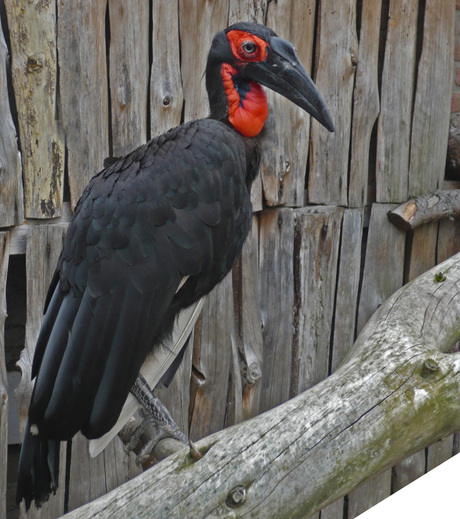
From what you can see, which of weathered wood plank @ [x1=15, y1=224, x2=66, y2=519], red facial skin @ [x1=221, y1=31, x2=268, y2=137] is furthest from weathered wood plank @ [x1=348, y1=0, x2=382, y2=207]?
weathered wood plank @ [x1=15, y1=224, x2=66, y2=519]

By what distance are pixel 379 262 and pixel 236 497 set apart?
1.69 meters

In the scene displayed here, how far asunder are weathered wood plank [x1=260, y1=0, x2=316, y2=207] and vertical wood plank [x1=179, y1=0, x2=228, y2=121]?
0.25 meters

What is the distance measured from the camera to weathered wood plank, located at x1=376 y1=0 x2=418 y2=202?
8.66 ft

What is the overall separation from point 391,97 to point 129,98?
1.13 meters

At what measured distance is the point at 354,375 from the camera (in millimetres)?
1425

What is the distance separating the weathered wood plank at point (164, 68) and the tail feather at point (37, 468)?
39.4 inches

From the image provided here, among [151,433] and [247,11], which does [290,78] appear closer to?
[247,11]

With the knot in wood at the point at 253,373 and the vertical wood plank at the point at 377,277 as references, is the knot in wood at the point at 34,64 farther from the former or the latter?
the vertical wood plank at the point at 377,277

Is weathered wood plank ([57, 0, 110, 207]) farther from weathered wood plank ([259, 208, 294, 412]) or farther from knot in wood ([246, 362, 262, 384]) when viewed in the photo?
knot in wood ([246, 362, 262, 384])

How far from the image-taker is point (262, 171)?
7.78 ft

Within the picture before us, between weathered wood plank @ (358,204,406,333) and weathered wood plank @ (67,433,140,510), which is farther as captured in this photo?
weathered wood plank @ (358,204,406,333)

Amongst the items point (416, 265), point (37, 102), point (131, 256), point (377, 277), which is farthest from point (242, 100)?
point (416, 265)

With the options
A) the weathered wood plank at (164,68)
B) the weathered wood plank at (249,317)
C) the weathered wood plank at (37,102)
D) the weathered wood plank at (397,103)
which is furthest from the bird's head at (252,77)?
the weathered wood plank at (397,103)

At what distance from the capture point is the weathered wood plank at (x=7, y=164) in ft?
6.07
